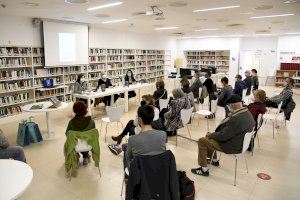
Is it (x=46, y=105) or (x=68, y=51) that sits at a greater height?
(x=68, y=51)

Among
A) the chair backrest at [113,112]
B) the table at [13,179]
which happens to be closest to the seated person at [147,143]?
the table at [13,179]

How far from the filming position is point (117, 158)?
14.4 ft

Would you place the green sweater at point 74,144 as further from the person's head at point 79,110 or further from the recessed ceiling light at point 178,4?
the recessed ceiling light at point 178,4

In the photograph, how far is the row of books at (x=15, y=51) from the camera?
6.74 m

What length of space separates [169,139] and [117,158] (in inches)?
56.2

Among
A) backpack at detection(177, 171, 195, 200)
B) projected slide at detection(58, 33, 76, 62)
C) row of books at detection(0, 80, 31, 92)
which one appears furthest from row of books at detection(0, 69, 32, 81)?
backpack at detection(177, 171, 195, 200)

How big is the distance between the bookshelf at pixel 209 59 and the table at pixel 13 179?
1329 cm

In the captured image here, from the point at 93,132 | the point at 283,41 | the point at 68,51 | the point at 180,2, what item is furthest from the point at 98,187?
the point at 283,41

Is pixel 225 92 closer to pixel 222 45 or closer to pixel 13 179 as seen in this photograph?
pixel 13 179

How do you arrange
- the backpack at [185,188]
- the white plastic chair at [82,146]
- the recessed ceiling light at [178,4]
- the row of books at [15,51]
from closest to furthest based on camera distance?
the backpack at [185,188] < the white plastic chair at [82,146] < the recessed ceiling light at [178,4] < the row of books at [15,51]

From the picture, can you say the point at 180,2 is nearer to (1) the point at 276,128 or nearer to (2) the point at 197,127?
(2) the point at 197,127

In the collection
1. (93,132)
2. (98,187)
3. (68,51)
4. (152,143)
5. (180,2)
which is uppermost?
(180,2)

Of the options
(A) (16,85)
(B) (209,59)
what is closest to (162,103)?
(A) (16,85)

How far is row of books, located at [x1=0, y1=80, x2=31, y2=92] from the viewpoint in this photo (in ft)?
22.3
